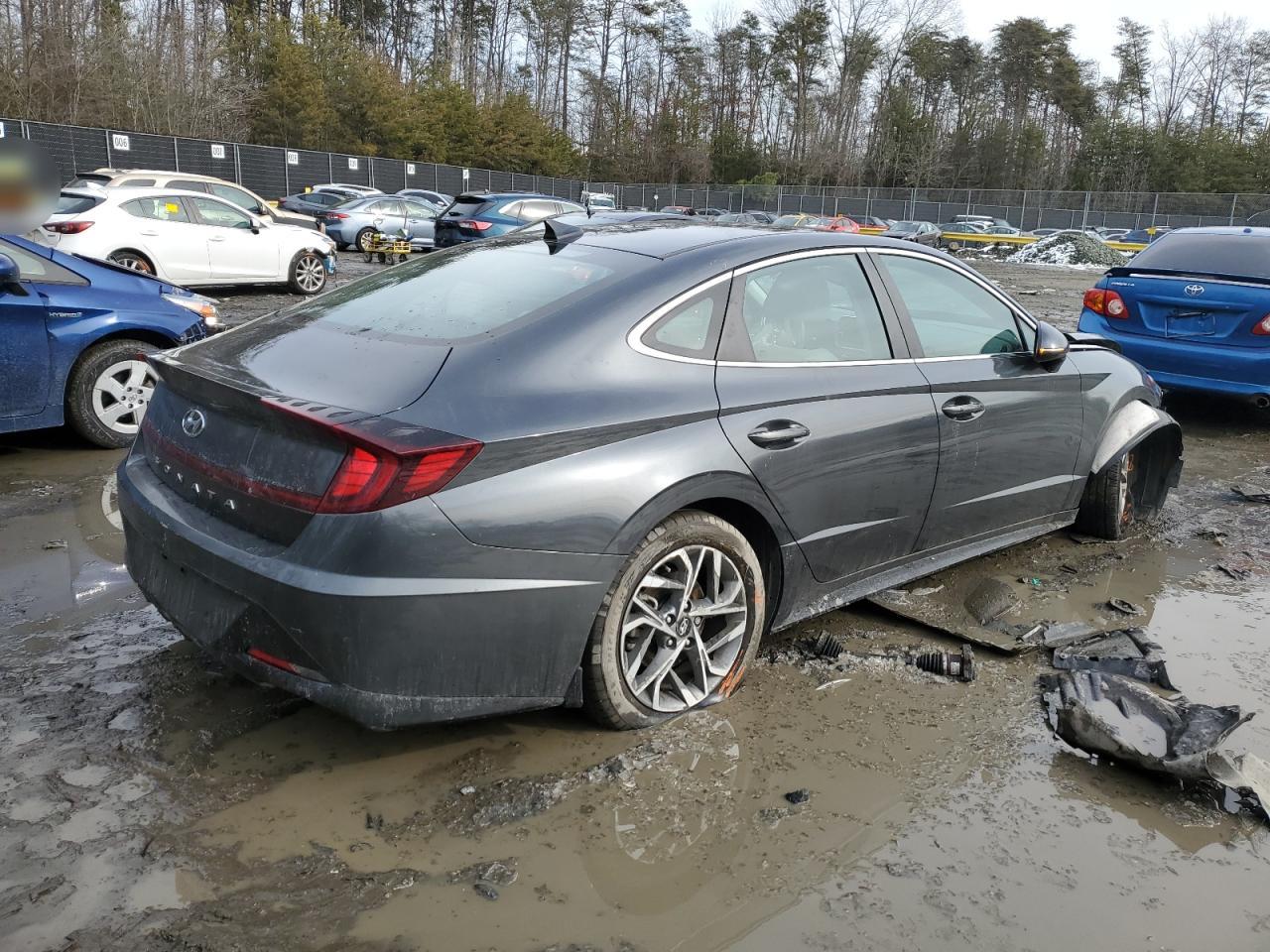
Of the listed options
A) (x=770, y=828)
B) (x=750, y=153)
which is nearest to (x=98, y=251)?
(x=770, y=828)

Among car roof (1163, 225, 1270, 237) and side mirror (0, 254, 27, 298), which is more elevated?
car roof (1163, 225, 1270, 237)

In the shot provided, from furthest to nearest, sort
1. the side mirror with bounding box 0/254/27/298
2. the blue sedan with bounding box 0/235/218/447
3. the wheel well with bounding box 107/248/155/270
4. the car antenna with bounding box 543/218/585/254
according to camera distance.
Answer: the wheel well with bounding box 107/248/155/270, the blue sedan with bounding box 0/235/218/447, the side mirror with bounding box 0/254/27/298, the car antenna with bounding box 543/218/585/254

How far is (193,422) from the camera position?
3012 mm

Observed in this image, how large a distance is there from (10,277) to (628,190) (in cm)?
5613

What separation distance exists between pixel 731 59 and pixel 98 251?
65.6 m

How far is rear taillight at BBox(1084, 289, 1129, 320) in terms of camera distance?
316 inches

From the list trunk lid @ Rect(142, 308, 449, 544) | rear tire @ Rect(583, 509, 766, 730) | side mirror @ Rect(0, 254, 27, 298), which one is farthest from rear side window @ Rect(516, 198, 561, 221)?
rear tire @ Rect(583, 509, 766, 730)

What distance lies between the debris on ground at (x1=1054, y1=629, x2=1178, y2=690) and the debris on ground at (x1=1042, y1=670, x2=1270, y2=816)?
17 centimetres

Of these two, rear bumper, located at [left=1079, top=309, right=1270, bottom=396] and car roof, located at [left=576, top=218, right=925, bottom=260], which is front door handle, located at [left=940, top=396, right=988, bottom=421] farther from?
rear bumper, located at [left=1079, top=309, right=1270, bottom=396]

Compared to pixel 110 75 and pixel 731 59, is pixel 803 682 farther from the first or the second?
pixel 731 59

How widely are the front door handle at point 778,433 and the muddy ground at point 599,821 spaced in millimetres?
908

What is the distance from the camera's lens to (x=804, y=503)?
133 inches

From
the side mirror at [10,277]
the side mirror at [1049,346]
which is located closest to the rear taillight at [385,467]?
the side mirror at [1049,346]

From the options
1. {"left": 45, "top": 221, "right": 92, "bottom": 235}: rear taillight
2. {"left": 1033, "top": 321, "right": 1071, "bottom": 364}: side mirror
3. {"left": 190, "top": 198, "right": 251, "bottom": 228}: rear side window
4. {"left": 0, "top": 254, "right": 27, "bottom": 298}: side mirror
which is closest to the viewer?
{"left": 1033, "top": 321, "right": 1071, "bottom": 364}: side mirror
